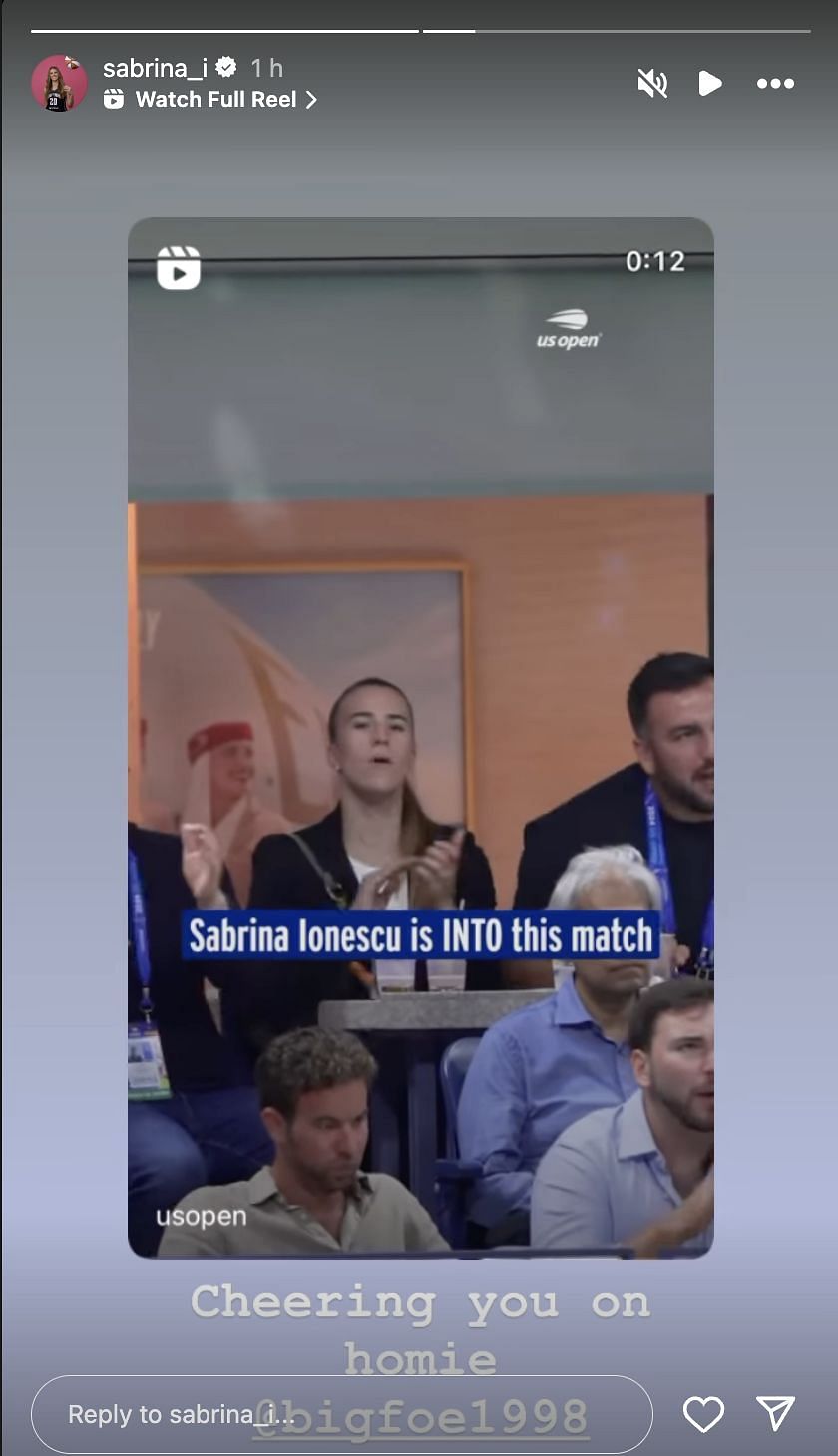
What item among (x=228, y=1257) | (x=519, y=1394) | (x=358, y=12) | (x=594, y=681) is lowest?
(x=519, y=1394)

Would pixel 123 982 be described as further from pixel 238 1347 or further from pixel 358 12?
pixel 358 12

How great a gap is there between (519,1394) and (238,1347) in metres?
0.42

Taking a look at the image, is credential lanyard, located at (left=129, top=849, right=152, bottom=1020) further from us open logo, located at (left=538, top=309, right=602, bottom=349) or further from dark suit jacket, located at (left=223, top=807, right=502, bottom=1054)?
us open logo, located at (left=538, top=309, right=602, bottom=349)

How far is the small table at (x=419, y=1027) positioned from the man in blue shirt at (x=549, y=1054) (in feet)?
0.10

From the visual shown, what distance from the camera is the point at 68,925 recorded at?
2635mm

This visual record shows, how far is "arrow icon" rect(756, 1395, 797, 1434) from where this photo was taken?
2.65m

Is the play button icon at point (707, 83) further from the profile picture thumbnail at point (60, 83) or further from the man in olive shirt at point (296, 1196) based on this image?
the man in olive shirt at point (296, 1196)

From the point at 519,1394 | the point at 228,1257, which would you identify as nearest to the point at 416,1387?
the point at 519,1394

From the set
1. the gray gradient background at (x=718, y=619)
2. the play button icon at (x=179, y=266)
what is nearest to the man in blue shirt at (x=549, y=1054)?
the gray gradient background at (x=718, y=619)

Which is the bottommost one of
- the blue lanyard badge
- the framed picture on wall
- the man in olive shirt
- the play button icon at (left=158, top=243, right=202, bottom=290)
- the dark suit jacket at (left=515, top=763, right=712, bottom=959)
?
the man in olive shirt

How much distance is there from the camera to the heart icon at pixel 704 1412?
8.67 feet

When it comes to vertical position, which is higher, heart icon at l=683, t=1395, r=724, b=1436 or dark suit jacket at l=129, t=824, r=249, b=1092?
dark suit jacket at l=129, t=824, r=249, b=1092
